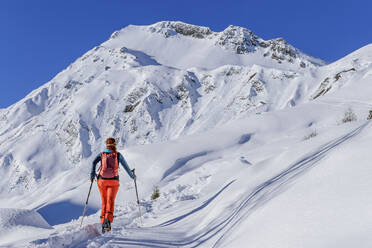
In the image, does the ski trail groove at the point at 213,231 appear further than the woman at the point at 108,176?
No

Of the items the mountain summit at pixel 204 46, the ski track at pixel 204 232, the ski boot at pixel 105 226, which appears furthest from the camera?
the mountain summit at pixel 204 46

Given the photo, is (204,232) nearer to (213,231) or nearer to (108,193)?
(213,231)

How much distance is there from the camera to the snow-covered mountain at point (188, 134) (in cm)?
504

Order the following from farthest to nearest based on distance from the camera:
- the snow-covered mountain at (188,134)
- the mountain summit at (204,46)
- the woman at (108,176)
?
1. the mountain summit at (204,46)
2. the woman at (108,176)
3. the snow-covered mountain at (188,134)

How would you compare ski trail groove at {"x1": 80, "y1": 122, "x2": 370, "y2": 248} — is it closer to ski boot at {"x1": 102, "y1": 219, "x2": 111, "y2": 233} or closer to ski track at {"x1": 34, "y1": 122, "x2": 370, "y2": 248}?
ski track at {"x1": 34, "y1": 122, "x2": 370, "y2": 248}

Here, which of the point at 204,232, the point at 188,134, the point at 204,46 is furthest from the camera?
the point at 204,46

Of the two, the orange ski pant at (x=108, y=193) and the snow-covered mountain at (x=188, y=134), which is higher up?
the snow-covered mountain at (x=188, y=134)

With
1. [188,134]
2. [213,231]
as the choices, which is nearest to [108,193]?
[213,231]

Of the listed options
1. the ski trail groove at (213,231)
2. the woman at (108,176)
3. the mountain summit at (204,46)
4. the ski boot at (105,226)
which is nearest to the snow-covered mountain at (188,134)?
the ski trail groove at (213,231)

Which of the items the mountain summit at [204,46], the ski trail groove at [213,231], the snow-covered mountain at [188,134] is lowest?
the ski trail groove at [213,231]

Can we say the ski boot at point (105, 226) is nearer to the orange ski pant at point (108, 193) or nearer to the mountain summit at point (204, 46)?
the orange ski pant at point (108, 193)

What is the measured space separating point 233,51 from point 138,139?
52.4 metres

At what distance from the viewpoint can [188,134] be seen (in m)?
59.3

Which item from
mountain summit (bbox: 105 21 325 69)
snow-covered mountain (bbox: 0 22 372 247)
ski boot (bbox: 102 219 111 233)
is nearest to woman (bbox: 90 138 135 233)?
ski boot (bbox: 102 219 111 233)
